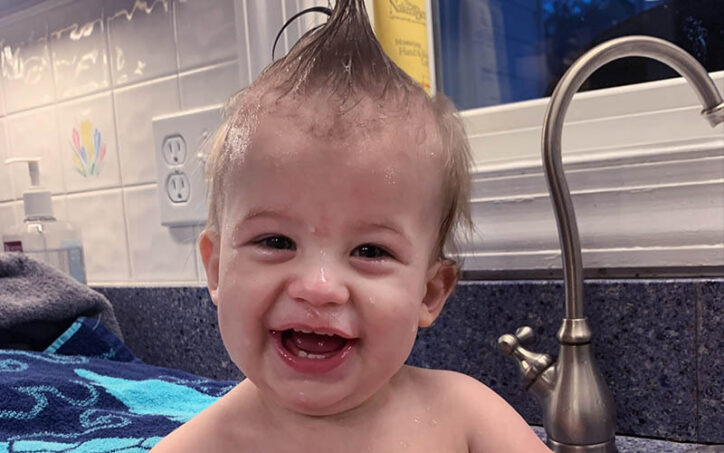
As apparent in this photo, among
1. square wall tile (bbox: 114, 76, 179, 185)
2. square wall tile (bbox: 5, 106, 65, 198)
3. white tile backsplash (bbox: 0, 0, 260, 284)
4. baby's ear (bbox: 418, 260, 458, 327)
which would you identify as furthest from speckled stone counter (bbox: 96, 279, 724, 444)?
square wall tile (bbox: 5, 106, 65, 198)

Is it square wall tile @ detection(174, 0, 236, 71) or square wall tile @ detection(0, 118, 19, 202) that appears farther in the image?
square wall tile @ detection(0, 118, 19, 202)

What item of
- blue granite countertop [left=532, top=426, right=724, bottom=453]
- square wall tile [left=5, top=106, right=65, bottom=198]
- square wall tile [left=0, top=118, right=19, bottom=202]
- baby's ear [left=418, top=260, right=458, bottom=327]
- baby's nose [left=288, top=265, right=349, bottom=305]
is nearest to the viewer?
baby's nose [left=288, top=265, right=349, bottom=305]

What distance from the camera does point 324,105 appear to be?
0.42 m

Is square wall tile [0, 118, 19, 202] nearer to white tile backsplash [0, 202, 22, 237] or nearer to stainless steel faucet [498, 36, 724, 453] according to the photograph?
white tile backsplash [0, 202, 22, 237]

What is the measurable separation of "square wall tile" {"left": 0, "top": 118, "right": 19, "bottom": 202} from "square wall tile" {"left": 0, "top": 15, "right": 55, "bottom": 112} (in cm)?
6

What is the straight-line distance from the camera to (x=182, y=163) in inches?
39.1

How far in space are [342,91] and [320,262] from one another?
11 centimetres

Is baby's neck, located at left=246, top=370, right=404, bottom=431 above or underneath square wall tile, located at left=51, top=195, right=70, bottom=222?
underneath

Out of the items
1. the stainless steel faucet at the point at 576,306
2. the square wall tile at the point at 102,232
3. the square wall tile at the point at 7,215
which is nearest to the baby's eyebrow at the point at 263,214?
the stainless steel faucet at the point at 576,306

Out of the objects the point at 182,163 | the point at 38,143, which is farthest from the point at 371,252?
the point at 38,143

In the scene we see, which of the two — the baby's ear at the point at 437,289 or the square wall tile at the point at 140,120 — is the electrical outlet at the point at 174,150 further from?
the baby's ear at the point at 437,289

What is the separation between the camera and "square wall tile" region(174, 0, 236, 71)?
37.5 inches

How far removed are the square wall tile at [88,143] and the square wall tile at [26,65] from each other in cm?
7

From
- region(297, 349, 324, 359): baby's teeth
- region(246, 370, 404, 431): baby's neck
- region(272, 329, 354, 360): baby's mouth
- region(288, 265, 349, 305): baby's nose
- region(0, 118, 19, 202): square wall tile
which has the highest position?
region(0, 118, 19, 202): square wall tile
